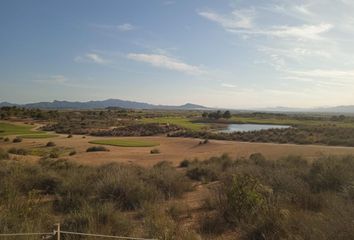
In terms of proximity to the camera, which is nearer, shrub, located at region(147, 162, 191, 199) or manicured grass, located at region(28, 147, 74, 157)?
shrub, located at region(147, 162, 191, 199)

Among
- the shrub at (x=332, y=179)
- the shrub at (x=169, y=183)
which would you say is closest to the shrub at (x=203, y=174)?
the shrub at (x=169, y=183)

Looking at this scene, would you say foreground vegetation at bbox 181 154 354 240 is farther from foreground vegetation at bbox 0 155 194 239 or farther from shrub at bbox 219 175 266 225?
foreground vegetation at bbox 0 155 194 239

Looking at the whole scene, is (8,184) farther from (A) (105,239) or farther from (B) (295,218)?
(B) (295,218)

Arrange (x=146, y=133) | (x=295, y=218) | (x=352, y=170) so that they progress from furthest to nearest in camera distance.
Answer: (x=146, y=133) < (x=352, y=170) < (x=295, y=218)

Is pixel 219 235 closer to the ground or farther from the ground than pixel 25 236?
closer to the ground

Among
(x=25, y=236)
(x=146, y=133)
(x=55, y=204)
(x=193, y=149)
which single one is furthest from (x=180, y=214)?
(x=146, y=133)

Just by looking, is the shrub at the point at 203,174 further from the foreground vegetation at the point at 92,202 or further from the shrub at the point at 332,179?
the shrub at the point at 332,179

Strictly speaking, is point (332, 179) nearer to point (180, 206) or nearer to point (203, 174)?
point (180, 206)

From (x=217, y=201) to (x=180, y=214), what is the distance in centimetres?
110

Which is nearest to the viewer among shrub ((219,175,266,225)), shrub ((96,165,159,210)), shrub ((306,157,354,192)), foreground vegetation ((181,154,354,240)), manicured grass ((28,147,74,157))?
foreground vegetation ((181,154,354,240))

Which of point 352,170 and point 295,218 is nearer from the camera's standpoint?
point 295,218

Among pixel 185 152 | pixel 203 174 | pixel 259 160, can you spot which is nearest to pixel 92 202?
pixel 203 174

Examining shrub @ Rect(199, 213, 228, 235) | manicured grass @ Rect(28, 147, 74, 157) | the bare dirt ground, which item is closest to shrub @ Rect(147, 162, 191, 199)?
shrub @ Rect(199, 213, 228, 235)

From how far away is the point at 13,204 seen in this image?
8.14m
